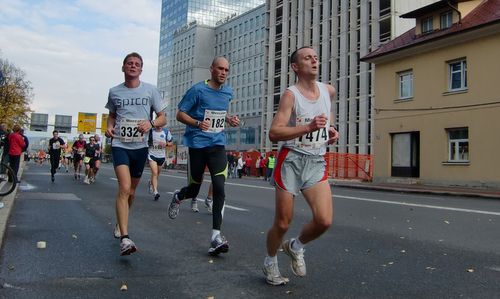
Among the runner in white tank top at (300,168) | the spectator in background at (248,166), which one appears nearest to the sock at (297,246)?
the runner in white tank top at (300,168)

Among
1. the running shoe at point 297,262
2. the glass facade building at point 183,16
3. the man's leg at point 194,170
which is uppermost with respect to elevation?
the glass facade building at point 183,16

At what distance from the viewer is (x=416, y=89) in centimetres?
2644

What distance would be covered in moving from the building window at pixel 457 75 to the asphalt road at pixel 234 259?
56.9 ft

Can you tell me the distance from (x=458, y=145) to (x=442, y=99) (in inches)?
92.8

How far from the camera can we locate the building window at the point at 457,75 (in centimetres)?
2441

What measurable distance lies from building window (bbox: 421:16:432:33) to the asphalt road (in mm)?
20728

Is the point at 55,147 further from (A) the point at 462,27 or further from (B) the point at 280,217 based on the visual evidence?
(A) the point at 462,27

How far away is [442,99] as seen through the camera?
25062mm

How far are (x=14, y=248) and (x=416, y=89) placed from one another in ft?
79.2

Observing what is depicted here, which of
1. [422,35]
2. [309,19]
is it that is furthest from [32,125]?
[422,35]

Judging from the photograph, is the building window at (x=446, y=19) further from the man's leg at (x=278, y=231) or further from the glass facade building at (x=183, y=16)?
the glass facade building at (x=183, y=16)

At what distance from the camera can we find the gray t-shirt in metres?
5.29

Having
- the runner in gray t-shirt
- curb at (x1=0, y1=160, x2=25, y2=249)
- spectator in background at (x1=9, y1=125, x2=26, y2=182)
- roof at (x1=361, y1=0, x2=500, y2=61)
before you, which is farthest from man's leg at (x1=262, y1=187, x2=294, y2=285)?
roof at (x1=361, y1=0, x2=500, y2=61)

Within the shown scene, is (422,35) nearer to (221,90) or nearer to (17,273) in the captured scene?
(221,90)
